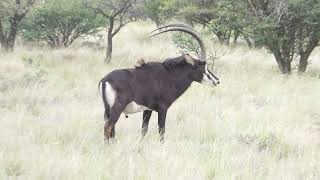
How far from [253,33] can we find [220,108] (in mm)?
6183

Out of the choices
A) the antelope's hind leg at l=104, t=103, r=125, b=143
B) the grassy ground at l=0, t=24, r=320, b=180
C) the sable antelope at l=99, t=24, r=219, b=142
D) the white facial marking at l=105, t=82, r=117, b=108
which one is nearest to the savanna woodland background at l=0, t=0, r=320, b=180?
the grassy ground at l=0, t=24, r=320, b=180

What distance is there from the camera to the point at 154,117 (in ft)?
28.0

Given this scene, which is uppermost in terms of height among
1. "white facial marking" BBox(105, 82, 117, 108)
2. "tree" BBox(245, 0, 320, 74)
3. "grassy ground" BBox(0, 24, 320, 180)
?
"tree" BBox(245, 0, 320, 74)

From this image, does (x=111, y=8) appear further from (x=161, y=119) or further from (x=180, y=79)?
(x=161, y=119)

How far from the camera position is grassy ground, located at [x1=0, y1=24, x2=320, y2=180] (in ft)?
16.4

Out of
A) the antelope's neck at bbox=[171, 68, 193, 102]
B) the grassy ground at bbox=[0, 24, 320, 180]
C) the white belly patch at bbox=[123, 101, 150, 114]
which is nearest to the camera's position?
the grassy ground at bbox=[0, 24, 320, 180]

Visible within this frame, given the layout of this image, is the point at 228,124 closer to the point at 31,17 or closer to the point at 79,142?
the point at 79,142

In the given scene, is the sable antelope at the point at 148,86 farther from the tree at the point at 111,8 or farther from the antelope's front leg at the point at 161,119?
the tree at the point at 111,8

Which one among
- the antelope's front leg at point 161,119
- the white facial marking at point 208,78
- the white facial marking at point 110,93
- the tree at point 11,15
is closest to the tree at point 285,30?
the white facial marking at point 208,78

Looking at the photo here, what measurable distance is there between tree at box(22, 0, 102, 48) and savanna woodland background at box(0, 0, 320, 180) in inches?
1.6

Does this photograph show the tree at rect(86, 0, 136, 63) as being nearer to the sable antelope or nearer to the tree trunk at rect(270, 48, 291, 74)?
→ the tree trunk at rect(270, 48, 291, 74)

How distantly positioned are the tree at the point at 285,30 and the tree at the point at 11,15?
23.6ft

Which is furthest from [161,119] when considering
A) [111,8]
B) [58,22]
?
[58,22]

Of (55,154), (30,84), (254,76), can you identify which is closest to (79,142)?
(55,154)
